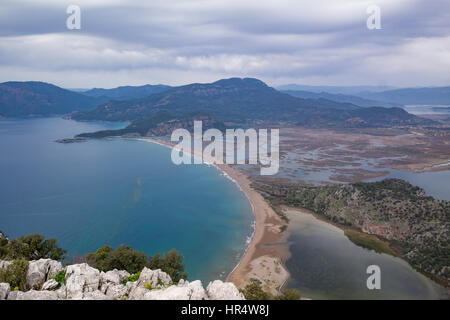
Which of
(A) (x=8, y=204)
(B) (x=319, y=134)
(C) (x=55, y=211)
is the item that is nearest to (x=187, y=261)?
(C) (x=55, y=211)

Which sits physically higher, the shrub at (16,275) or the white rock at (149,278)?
the shrub at (16,275)

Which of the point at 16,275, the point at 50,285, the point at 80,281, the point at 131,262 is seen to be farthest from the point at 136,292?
the point at 131,262

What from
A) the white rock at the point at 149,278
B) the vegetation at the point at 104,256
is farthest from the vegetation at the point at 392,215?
the white rock at the point at 149,278

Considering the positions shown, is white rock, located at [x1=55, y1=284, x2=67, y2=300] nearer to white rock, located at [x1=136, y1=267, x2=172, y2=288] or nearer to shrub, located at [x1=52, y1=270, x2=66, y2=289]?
shrub, located at [x1=52, y1=270, x2=66, y2=289]

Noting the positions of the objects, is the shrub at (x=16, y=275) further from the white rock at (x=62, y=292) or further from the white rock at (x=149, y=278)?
the white rock at (x=149, y=278)

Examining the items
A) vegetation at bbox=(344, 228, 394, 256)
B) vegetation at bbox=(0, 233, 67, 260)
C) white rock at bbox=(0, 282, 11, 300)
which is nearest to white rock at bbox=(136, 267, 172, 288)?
white rock at bbox=(0, 282, 11, 300)
